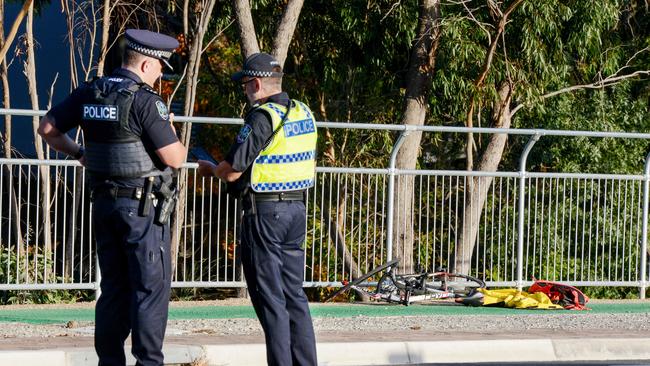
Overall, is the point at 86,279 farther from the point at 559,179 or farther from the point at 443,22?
the point at 443,22

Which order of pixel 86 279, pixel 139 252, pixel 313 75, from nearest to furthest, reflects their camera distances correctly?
pixel 139 252
pixel 86 279
pixel 313 75

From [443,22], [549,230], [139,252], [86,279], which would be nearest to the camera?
[139,252]

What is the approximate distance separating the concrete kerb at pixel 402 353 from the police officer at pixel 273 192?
1290 mm

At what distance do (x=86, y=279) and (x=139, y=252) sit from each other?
5232 mm

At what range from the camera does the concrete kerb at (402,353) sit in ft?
26.7

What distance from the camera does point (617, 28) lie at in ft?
68.9

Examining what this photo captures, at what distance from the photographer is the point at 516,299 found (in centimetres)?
1210

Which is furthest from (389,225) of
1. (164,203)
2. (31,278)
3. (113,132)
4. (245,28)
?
(113,132)

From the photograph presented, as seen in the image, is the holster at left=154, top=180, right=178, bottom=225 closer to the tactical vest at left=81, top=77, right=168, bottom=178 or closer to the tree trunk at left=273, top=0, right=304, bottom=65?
the tactical vest at left=81, top=77, right=168, bottom=178

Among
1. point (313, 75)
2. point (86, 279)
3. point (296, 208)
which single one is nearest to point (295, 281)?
point (296, 208)

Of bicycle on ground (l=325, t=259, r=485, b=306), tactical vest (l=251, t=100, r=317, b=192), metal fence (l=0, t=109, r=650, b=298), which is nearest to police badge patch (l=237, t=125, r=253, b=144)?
tactical vest (l=251, t=100, r=317, b=192)

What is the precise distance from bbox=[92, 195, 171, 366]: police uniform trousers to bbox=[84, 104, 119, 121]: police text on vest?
0.44 m

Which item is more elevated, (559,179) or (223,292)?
(559,179)

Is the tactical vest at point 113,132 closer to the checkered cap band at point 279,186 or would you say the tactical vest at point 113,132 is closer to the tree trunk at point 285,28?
the checkered cap band at point 279,186
